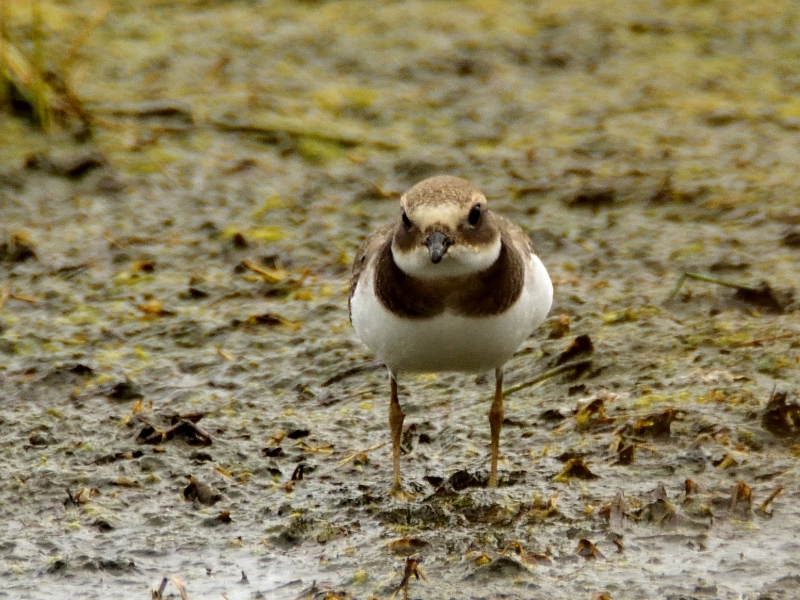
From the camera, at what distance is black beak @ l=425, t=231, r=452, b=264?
5125 millimetres

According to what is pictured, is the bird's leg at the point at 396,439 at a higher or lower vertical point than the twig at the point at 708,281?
lower

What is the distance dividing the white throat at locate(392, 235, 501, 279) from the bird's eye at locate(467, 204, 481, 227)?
11 cm

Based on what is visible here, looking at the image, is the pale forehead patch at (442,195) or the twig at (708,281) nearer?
the pale forehead patch at (442,195)

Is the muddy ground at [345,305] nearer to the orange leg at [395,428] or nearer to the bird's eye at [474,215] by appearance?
the orange leg at [395,428]

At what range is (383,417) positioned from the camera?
6730 millimetres

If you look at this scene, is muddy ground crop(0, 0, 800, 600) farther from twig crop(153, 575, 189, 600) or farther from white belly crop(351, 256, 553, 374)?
white belly crop(351, 256, 553, 374)

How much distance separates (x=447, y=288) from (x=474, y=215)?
0.32 m

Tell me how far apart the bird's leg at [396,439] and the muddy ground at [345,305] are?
9cm

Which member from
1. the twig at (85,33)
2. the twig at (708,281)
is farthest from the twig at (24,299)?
the twig at (708,281)

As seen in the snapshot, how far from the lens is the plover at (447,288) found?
5293mm

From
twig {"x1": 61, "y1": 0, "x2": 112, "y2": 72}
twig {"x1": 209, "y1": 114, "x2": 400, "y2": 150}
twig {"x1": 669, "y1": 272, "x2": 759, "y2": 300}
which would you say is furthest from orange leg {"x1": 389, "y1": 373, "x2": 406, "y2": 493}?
twig {"x1": 61, "y1": 0, "x2": 112, "y2": 72}

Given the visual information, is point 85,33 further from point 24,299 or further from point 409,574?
point 409,574

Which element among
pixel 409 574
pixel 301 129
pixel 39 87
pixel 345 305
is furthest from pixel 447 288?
pixel 39 87

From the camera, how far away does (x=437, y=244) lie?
5172 mm
